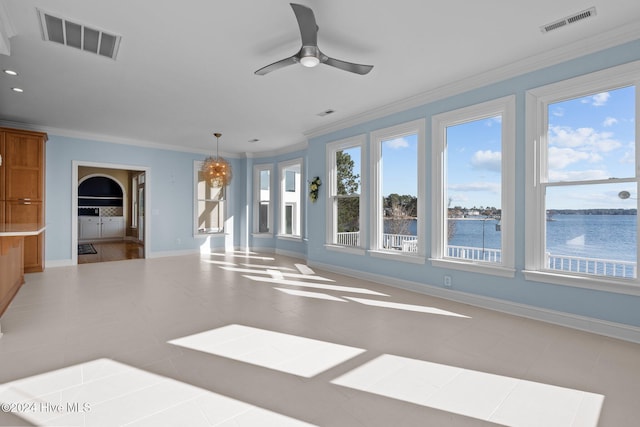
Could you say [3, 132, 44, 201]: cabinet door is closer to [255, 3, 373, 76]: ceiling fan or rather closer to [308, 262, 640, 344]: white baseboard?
[255, 3, 373, 76]: ceiling fan

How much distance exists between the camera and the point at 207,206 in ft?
28.0

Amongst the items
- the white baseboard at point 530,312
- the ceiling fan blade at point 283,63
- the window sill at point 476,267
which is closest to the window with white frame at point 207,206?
the white baseboard at point 530,312

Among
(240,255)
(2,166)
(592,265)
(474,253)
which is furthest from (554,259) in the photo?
(2,166)

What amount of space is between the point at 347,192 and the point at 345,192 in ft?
0.17

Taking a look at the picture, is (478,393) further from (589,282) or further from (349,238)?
(349,238)

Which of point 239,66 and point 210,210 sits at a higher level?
point 239,66

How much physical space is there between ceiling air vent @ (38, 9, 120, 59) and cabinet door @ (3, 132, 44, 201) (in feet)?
11.3

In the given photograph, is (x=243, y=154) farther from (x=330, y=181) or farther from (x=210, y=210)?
(x=330, y=181)

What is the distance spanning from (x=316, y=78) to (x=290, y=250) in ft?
15.8

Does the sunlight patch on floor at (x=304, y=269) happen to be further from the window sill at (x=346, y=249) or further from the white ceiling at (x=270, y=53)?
the white ceiling at (x=270, y=53)

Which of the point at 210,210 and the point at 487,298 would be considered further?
the point at 210,210

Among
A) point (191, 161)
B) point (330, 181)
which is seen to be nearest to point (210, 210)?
point (191, 161)

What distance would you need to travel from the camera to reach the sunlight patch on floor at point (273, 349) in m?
2.34

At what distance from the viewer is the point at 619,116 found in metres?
2.96
